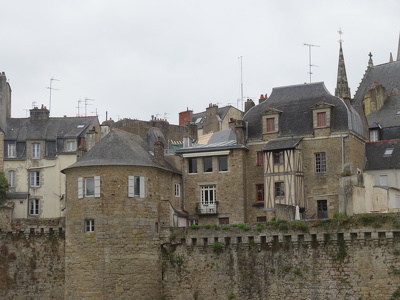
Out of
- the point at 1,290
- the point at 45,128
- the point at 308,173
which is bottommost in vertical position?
the point at 1,290

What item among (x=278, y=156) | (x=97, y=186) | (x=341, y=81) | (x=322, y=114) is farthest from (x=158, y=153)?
(x=341, y=81)

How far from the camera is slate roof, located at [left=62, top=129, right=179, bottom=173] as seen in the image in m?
43.8

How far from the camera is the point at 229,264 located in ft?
139

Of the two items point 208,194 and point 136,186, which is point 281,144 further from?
point 136,186

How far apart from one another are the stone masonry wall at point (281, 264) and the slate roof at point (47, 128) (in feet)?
62.3

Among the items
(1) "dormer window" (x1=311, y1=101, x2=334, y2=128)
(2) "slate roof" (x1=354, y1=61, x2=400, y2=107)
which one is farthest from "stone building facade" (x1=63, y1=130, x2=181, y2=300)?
(2) "slate roof" (x1=354, y1=61, x2=400, y2=107)

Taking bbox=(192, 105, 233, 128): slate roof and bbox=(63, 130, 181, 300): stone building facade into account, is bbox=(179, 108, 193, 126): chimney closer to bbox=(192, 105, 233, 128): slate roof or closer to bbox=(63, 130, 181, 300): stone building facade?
bbox=(192, 105, 233, 128): slate roof

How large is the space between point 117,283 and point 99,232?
265cm

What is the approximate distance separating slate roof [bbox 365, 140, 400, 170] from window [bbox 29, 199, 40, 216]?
2238 centimetres

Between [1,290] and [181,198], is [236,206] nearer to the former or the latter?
[181,198]

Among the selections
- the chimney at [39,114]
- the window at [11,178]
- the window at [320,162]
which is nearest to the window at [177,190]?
the window at [320,162]

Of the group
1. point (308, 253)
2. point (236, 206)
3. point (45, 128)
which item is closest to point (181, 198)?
point (236, 206)

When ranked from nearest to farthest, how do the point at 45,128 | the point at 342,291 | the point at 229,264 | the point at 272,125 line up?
the point at 342,291, the point at 229,264, the point at 272,125, the point at 45,128

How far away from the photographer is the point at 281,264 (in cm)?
4106
